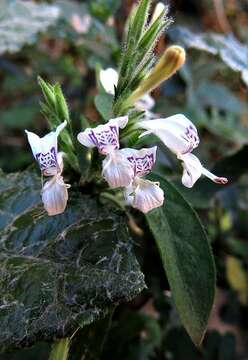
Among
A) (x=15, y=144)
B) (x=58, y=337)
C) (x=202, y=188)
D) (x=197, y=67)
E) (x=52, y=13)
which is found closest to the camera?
(x=58, y=337)

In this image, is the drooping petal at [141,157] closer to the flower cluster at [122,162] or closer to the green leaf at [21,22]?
the flower cluster at [122,162]

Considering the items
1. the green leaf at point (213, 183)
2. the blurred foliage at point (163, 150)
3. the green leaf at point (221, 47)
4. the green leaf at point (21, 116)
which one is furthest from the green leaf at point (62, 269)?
the green leaf at point (21, 116)

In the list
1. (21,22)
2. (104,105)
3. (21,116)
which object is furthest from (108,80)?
(21,116)

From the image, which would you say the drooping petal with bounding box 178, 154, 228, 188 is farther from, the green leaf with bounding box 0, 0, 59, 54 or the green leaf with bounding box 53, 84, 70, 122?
the green leaf with bounding box 0, 0, 59, 54

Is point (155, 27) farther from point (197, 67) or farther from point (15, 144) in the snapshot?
point (15, 144)

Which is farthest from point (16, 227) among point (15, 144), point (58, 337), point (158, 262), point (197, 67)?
point (15, 144)

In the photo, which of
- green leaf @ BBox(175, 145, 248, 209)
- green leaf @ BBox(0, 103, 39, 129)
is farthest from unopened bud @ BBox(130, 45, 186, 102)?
green leaf @ BBox(0, 103, 39, 129)
